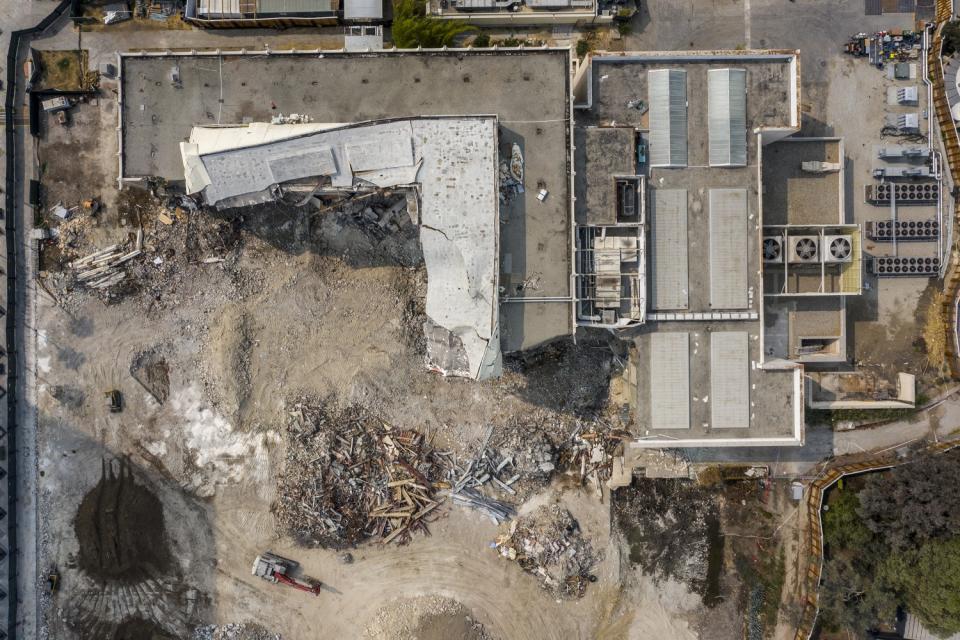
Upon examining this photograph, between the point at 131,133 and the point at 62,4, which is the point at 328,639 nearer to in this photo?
the point at 131,133

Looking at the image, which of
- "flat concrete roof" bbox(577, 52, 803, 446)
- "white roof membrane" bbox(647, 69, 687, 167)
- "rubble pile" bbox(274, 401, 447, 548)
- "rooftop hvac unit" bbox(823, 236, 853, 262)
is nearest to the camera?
"white roof membrane" bbox(647, 69, 687, 167)

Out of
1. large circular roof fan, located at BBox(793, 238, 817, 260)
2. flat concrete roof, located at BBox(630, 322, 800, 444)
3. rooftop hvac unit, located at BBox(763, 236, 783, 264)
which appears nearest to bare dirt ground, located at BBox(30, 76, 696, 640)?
flat concrete roof, located at BBox(630, 322, 800, 444)

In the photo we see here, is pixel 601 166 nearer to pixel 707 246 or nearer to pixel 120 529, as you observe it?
pixel 707 246

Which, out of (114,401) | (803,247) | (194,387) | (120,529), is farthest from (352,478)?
(803,247)

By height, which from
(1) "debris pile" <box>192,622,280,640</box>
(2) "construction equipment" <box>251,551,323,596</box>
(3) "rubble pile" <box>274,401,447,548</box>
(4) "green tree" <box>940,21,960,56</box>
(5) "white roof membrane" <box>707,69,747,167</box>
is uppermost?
(4) "green tree" <box>940,21,960,56</box>

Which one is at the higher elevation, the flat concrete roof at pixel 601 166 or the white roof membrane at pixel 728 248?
the flat concrete roof at pixel 601 166

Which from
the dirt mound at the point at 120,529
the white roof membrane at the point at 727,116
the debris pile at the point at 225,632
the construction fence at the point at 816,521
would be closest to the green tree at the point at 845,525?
the construction fence at the point at 816,521

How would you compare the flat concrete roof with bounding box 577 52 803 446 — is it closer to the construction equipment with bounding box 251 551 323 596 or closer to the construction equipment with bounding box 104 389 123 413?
the construction equipment with bounding box 251 551 323 596

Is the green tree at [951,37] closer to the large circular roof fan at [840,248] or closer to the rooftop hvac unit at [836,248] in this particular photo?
the rooftop hvac unit at [836,248]
